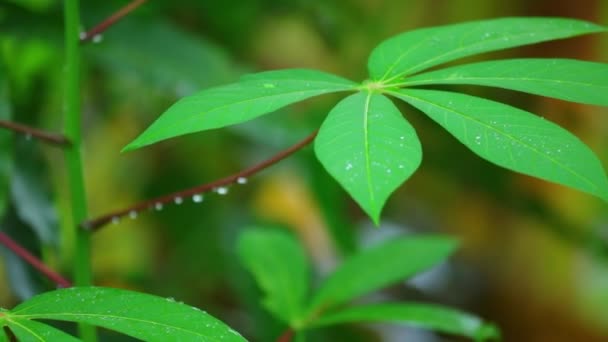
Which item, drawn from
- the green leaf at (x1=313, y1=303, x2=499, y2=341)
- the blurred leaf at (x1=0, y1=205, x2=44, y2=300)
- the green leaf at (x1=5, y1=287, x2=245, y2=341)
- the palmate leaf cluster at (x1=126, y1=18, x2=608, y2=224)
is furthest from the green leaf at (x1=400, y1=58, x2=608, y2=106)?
the blurred leaf at (x1=0, y1=205, x2=44, y2=300)

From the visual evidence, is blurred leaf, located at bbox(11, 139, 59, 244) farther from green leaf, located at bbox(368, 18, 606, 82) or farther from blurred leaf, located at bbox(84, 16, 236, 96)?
green leaf, located at bbox(368, 18, 606, 82)

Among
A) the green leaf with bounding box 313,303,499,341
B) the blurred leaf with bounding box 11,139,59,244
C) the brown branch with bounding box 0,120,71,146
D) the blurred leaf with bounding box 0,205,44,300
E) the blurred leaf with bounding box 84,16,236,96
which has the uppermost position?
the blurred leaf with bounding box 84,16,236,96

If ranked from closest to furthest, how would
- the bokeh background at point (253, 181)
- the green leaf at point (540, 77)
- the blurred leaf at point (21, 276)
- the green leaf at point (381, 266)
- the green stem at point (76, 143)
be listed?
the green leaf at point (540, 77), the green stem at point (76, 143), the blurred leaf at point (21, 276), the green leaf at point (381, 266), the bokeh background at point (253, 181)

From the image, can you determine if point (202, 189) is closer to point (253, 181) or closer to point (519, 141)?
point (519, 141)

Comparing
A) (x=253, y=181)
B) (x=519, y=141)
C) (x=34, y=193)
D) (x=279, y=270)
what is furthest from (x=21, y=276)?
(x=253, y=181)

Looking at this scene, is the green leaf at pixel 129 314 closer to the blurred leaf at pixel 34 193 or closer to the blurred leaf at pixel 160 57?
the blurred leaf at pixel 34 193

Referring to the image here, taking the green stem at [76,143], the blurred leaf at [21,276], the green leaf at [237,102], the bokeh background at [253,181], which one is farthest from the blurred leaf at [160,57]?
the green leaf at [237,102]

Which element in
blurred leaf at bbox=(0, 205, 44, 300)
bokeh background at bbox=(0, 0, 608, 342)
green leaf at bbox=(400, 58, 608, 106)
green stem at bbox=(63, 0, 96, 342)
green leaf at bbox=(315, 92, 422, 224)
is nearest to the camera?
green leaf at bbox=(315, 92, 422, 224)
